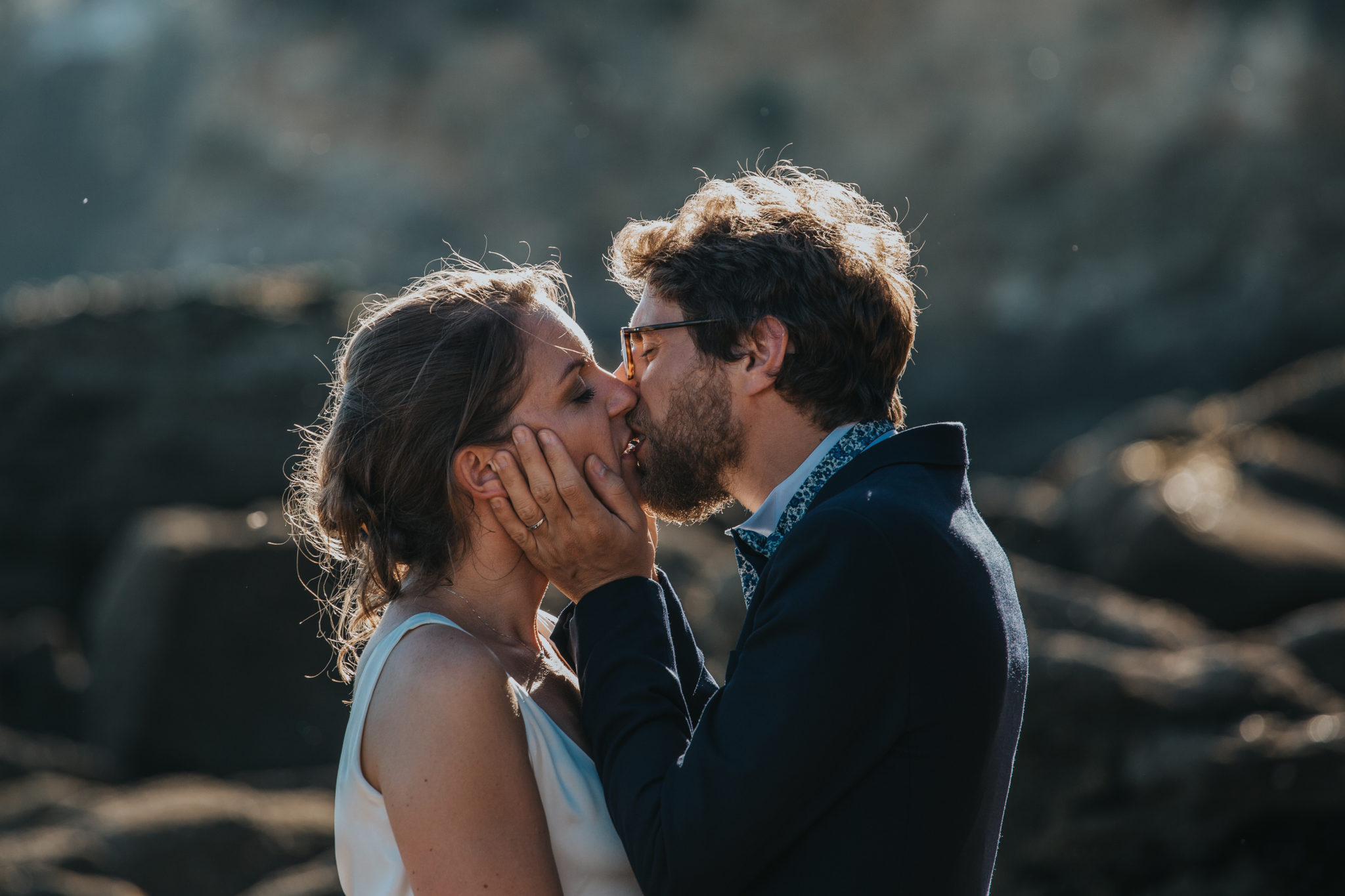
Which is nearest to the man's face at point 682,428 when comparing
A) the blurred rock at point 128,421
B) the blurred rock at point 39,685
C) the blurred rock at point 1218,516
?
the blurred rock at point 1218,516

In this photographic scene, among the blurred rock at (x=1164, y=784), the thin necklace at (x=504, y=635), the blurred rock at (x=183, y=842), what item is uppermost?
the blurred rock at (x=1164, y=784)

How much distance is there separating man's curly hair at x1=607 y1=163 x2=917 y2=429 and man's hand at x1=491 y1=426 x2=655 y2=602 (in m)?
0.47

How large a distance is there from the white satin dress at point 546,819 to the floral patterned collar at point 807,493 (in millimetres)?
560

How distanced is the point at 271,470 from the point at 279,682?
16.9ft

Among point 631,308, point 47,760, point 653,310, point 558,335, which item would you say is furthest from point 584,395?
point 631,308

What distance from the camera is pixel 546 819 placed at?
2.73 m

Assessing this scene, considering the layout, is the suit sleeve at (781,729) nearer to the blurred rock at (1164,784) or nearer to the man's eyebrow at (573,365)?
the man's eyebrow at (573,365)

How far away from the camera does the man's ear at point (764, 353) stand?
307 cm

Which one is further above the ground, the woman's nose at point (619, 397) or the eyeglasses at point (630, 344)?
the eyeglasses at point (630, 344)

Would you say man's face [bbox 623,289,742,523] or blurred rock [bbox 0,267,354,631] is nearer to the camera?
man's face [bbox 623,289,742,523]

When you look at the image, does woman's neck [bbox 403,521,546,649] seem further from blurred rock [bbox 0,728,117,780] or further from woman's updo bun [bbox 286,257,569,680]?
blurred rock [bbox 0,728,117,780]

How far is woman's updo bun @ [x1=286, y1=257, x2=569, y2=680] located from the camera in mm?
3018

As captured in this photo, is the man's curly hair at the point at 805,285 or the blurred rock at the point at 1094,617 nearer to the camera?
the man's curly hair at the point at 805,285

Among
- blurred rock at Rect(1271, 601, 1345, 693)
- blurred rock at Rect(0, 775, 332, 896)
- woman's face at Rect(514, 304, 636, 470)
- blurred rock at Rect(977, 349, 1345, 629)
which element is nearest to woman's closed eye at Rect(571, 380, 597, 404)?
woman's face at Rect(514, 304, 636, 470)
